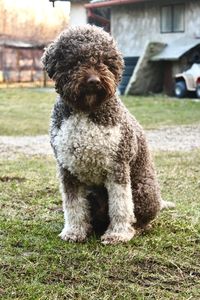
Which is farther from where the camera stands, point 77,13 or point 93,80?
point 77,13

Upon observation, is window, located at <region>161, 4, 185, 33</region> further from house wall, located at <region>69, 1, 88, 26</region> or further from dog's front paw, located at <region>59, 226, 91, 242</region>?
dog's front paw, located at <region>59, 226, 91, 242</region>

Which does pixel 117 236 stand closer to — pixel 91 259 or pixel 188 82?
pixel 91 259

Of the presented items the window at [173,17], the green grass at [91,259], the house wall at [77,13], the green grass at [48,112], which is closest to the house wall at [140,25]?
the window at [173,17]

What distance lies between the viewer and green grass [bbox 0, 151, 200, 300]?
160 inches

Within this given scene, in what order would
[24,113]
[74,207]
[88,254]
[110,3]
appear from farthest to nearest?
[110,3], [24,113], [74,207], [88,254]

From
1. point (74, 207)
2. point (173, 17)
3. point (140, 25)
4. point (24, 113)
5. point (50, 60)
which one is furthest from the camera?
point (140, 25)

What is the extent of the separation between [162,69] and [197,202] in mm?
19809

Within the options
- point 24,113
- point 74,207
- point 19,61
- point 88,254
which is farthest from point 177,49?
point 88,254

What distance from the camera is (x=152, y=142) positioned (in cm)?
1218

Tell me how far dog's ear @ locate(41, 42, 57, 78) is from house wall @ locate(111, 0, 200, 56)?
22.0m

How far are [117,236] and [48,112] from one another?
14242mm

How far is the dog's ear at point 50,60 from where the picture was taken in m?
4.88

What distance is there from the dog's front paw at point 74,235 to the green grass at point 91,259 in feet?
0.21

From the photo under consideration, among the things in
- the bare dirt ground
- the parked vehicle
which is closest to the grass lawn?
the bare dirt ground
